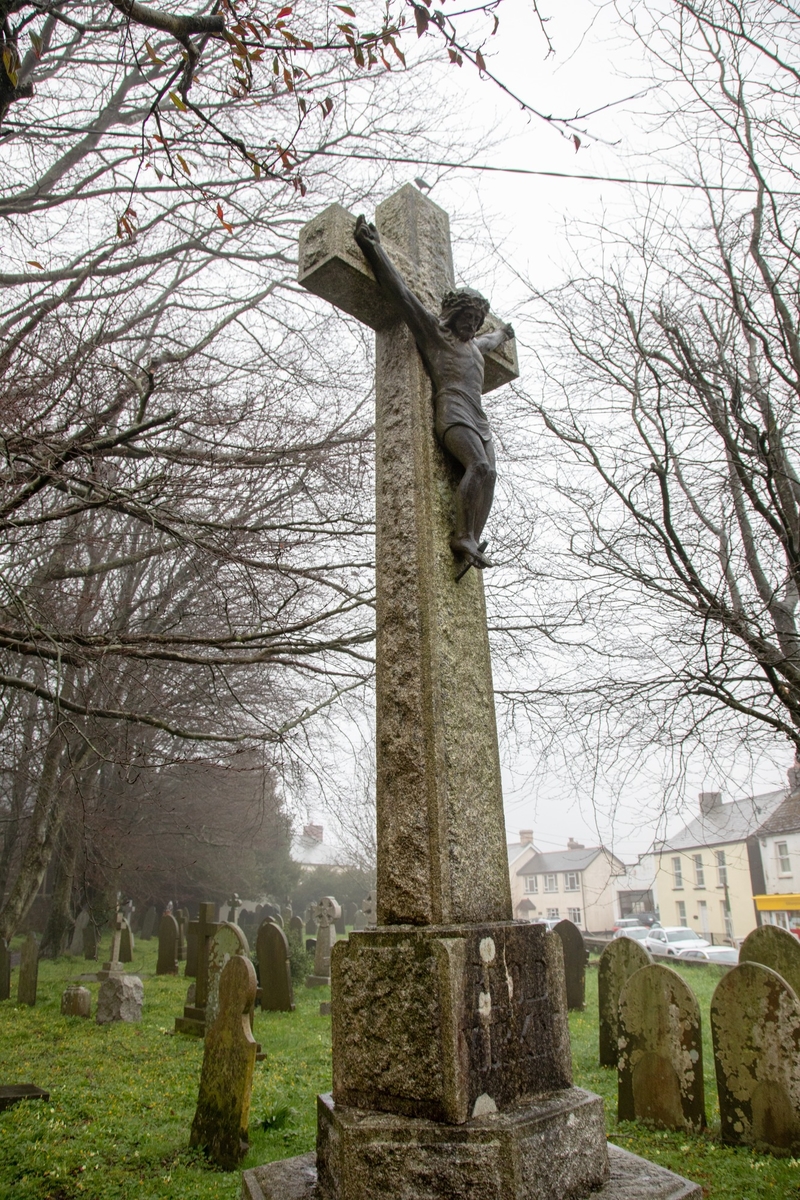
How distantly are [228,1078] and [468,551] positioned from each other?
3.90 metres

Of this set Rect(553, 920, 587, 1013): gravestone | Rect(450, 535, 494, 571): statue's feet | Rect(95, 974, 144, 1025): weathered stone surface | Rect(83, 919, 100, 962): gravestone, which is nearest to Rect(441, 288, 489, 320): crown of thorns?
Rect(450, 535, 494, 571): statue's feet

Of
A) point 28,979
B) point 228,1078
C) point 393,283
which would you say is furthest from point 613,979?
point 28,979

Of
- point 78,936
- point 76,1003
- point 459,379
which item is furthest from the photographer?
point 78,936

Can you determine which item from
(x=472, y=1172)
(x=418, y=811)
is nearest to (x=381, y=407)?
(x=418, y=811)

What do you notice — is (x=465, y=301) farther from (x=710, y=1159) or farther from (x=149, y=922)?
(x=149, y=922)

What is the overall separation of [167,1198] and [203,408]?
17.4 ft

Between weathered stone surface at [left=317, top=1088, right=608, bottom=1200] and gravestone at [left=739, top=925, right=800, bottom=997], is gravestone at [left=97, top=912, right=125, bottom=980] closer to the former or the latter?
gravestone at [left=739, top=925, right=800, bottom=997]

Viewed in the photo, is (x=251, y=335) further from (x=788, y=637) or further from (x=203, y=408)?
(x=788, y=637)

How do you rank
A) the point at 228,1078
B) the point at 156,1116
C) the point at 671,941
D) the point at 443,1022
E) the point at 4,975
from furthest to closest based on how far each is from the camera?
the point at 671,941 < the point at 4,975 < the point at 156,1116 < the point at 228,1078 < the point at 443,1022

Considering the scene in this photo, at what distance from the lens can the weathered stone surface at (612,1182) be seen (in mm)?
2398

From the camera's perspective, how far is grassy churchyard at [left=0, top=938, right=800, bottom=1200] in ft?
13.2

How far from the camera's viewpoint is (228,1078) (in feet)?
15.7

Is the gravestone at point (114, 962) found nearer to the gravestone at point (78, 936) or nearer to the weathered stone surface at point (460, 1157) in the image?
the gravestone at point (78, 936)

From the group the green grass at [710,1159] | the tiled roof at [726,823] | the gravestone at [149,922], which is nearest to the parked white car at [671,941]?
the tiled roof at [726,823]
